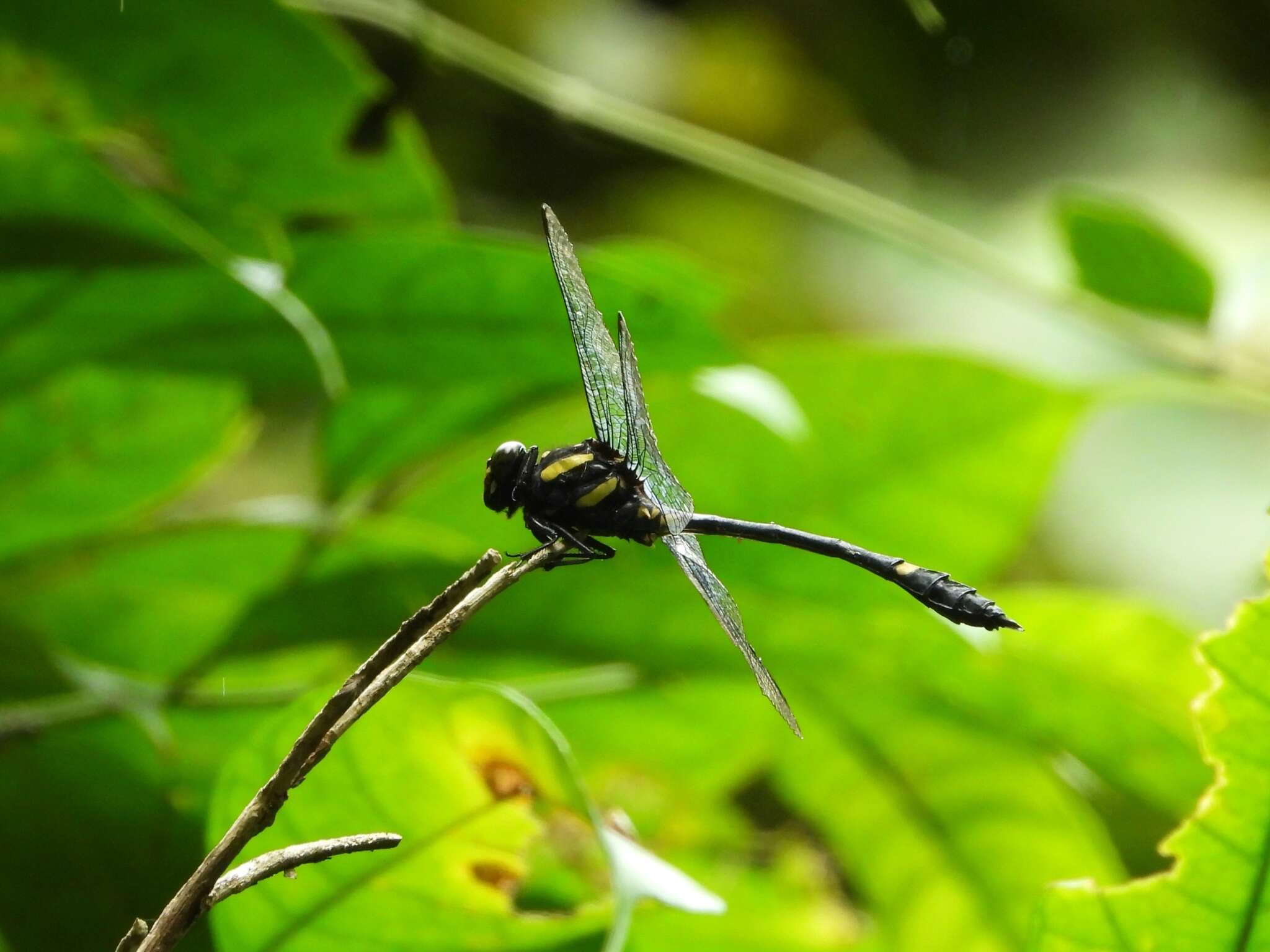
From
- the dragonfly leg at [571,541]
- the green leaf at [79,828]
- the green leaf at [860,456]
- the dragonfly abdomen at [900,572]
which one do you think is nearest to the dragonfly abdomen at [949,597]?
the dragonfly abdomen at [900,572]

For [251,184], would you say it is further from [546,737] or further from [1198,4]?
[1198,4]

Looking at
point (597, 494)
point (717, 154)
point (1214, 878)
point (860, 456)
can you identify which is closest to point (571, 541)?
point (597, 494)

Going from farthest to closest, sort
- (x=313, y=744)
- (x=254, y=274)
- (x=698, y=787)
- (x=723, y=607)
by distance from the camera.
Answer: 1. (x=698, y=787)
2. (x=254, y=274)
3. (x=723, y=607)
4. (x=313, y=744)

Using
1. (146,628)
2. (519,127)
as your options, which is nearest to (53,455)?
(146,628)

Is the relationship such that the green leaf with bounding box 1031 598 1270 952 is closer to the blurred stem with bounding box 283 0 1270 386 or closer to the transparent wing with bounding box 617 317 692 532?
the transparent wing with bounding box 617 317 692 532

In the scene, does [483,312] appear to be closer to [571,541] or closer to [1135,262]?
[571,541]

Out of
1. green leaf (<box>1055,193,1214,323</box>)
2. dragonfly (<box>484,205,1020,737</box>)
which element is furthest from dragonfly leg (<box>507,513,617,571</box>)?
green leaf (<box>1055,193,1214,323</box>)
